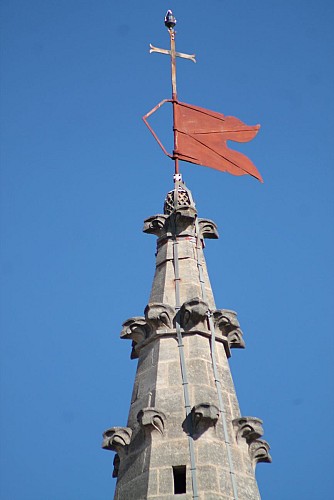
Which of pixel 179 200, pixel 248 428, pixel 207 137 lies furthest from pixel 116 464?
pixel 207 137

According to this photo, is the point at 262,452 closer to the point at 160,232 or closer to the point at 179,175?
the point at 160,232

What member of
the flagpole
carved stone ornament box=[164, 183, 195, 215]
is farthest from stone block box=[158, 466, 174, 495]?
the flagpole

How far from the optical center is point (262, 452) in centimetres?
1438

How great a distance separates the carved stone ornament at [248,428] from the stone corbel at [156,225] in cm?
504

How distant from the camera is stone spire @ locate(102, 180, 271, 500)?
42.8 ft

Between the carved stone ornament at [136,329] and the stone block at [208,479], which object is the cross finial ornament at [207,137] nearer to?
the carved stone ornament at [136,329]

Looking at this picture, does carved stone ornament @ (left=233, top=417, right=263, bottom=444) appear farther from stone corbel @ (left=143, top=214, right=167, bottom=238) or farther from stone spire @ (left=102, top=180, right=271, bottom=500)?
stone corbel @ (left=143, top=214, right=167, bottom=238)

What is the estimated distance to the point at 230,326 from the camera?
16.1 meters

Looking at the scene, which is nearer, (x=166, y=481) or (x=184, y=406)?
(x=166, y=481)

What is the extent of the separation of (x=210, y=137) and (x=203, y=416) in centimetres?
871

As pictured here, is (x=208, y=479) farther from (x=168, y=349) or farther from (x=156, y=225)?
(x=156, y=225)

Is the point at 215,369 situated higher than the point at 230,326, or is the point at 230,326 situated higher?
the point at 230,326

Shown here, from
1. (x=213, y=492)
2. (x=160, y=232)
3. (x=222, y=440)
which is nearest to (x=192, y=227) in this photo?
(x=160, y=232)

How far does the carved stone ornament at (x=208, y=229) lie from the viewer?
18141 mm
